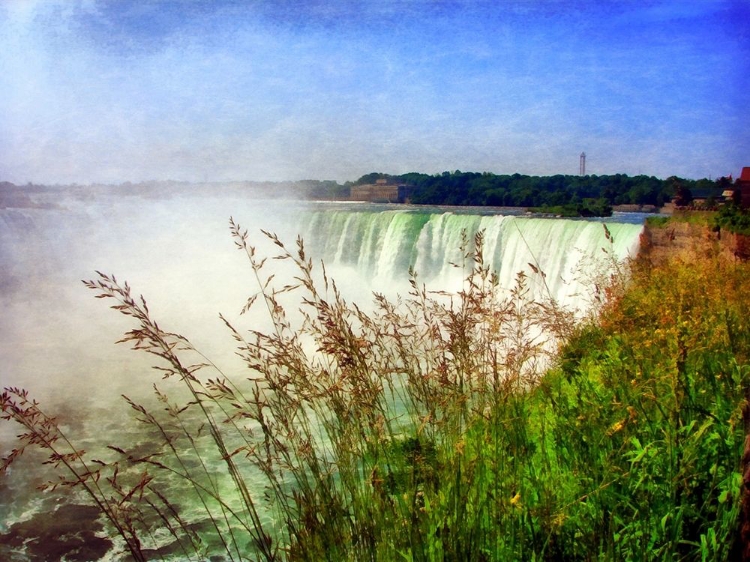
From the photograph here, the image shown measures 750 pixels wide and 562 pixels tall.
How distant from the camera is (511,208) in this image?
27.6 metres

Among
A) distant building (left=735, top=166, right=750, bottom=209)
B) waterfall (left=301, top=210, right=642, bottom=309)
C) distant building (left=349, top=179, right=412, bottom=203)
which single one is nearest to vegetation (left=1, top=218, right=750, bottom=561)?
waterfall (left=301, top=210, right=642, bottom=309)

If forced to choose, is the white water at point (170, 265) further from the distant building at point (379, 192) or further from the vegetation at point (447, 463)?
the distant building at point (379, 192)

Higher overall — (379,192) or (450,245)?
(379,192)

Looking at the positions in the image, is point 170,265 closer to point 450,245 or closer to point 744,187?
point 450,245

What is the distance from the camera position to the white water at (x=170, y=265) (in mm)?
9555

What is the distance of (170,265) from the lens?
25688 mm

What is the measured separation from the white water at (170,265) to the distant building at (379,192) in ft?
22.3

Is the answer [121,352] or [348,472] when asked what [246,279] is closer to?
[121,352]

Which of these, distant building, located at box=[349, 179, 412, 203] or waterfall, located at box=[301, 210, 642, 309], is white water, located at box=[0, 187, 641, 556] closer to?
waterfall, located at box=[301, 210, 642, 309]

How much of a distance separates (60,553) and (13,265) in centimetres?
2223

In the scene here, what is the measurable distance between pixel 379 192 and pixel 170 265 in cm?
1344

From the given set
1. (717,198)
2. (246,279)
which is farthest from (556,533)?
(246,279)

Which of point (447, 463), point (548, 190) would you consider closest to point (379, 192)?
point (548, 190)

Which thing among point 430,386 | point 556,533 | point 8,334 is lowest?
point 8,334
